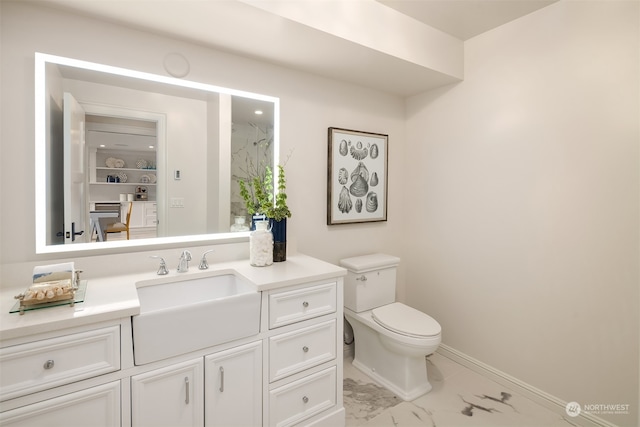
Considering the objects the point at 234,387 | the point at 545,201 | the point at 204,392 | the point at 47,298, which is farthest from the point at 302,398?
the point at 545,201

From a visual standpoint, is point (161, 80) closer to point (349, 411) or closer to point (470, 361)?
point (349, 411)

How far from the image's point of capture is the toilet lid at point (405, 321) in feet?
6.54

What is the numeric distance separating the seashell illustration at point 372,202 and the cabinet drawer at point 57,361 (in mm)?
1926

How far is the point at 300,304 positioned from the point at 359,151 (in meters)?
1.39

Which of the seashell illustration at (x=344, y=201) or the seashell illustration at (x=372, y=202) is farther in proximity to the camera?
the seashell illustration at (x=372, y=202)

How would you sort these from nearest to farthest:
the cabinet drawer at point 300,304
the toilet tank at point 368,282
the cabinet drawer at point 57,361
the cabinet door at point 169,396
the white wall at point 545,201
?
the cabinet drawer at point 57,361
the cabinet door at point 169,396
the cabinet drawer at point 300,304
the white wall at point 545,201
the toilet tank at point 368,282

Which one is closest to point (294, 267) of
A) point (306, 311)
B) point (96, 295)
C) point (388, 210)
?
point (306, 311)

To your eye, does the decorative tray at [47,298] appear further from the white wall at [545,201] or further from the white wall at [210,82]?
the white wall at [545,201]

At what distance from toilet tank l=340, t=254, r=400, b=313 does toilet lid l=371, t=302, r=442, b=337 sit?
11 centimetres

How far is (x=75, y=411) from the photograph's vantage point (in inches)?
45.6

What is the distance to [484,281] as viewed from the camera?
2.32 m

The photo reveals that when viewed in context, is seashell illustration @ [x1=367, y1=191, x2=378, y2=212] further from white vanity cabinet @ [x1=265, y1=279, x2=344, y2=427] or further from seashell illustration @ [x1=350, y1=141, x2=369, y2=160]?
white vanity cabinet @ [x1=265, y1=279, x2=344, y2=427]

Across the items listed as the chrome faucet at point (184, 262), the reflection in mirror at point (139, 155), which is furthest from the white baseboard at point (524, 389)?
the chrome faucet at point (184, 262)

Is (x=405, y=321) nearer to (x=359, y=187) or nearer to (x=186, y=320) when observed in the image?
(x=359, y=187)
